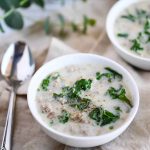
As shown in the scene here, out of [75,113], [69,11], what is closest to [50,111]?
[75,113]

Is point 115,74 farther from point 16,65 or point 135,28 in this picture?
point 16,65

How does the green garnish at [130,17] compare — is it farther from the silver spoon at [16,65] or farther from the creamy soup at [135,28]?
the silver spoon at [16,65]

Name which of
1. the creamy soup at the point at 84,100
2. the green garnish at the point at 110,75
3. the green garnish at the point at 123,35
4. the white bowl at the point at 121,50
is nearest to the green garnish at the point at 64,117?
the creamy soup at the point at 84,100

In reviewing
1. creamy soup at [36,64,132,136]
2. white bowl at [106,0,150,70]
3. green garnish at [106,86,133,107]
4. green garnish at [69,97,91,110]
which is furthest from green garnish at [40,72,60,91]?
white bowl at [106,0,150,70]

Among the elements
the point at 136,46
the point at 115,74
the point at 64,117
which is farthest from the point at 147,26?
the point at 64,117

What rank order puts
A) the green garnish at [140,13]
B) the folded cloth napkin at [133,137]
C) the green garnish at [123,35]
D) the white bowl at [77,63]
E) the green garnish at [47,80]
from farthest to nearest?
1. the green garnish at [140,13]
2. the green garnish at [123,35]
3. the green garnish at [47,80]
4. the folded cloth napkin at [133,137]
5. the white bowl at [77,63]

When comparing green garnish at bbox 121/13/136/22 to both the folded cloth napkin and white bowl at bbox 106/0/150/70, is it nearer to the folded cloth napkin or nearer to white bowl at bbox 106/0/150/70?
white bowl at bbox 106/0/150/70
